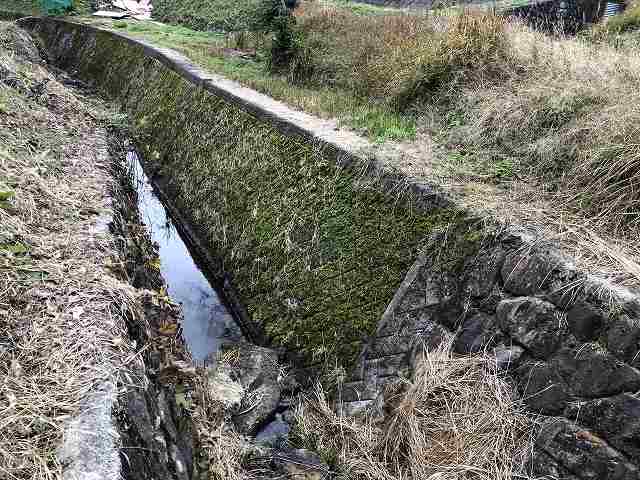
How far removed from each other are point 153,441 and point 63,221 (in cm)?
215

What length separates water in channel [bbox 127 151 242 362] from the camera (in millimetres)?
5906

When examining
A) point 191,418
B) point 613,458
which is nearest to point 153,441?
point 191,418

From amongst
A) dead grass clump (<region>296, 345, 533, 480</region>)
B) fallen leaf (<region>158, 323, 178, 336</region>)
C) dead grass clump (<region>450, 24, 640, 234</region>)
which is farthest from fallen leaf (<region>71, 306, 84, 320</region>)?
dead grass clump (<region>450, 24, 640, 234</region>)

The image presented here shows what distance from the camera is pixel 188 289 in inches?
267

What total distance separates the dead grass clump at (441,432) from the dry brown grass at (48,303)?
6.55 ft

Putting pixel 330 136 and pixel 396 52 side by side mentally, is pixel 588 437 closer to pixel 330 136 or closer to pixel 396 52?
pixel 330 136

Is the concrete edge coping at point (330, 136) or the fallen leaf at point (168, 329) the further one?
the fallen leaf at point (168, 329)

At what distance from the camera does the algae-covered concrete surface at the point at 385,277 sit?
3.03 m

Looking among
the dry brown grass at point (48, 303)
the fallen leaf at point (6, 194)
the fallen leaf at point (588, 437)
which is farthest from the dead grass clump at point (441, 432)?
the fallen leaf at point (6, 194)

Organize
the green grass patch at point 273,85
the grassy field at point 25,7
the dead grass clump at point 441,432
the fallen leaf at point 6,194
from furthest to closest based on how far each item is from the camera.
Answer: the grassy field at point 25,7, the green grass patch at point 273,85, the fallen leaf at point 6,194, the dead grass clump at point 441,432

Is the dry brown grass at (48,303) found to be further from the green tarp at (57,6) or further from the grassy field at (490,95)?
the green tarp at (57,6)

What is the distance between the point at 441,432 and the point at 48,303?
8.86 feet

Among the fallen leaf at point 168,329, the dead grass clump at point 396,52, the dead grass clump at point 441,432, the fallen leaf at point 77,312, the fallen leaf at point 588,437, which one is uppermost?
the dead grass clump at point 396,52

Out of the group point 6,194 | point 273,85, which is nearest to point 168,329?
point 6,194
